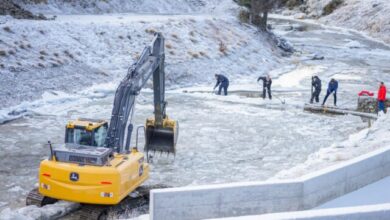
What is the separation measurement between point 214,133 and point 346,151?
20.1 ft

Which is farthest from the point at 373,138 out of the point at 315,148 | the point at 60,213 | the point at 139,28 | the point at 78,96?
the point at 139,28

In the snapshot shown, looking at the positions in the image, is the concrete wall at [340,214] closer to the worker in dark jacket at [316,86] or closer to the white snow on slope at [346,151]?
the white snow on slope at [346,151]

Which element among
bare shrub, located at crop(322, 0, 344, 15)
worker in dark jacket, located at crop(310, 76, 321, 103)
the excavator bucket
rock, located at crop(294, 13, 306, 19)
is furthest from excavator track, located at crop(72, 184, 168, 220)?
rock, located at crop(294, 13, 306, 19)

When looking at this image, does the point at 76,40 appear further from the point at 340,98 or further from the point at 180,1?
the point at 180,1

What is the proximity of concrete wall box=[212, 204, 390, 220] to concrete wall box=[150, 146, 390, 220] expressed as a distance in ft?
7.49

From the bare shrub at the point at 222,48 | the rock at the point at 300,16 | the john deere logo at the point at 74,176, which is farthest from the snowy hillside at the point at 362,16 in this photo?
the john deere logo at the point at 74,176

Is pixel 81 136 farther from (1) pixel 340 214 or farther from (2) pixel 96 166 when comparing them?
(1) pixel 340 214

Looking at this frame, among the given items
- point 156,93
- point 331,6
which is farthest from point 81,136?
point 331,6

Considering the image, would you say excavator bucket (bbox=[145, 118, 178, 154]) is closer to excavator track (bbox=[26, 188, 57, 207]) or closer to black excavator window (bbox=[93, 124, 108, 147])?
black excavator window (bbox=[93, 124, 108, 147])

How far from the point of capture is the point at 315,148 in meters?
18.9

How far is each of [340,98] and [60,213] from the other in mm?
19740

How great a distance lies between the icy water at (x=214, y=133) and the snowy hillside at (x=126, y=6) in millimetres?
18815

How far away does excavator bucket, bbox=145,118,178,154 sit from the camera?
1650cm

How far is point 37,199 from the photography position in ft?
41.8
